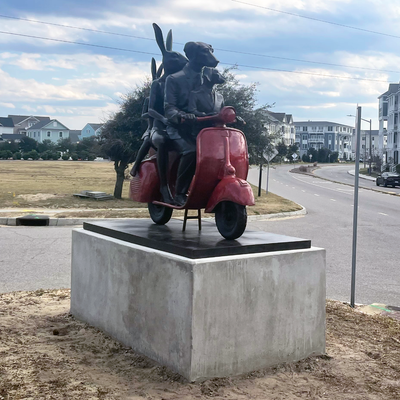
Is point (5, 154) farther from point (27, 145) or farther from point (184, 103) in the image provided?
point (184, 103)

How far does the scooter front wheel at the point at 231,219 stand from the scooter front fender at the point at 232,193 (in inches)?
4.0

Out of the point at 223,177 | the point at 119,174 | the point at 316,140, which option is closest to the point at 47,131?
the point at 316,140

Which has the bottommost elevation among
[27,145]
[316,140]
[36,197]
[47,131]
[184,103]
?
[36,197]

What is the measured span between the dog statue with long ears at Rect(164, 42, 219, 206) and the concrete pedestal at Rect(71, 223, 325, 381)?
92 centimetres

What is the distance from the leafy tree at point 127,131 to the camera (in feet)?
59.0

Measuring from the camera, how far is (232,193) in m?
4.59

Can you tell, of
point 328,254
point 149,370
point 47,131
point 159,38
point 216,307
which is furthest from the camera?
→ point 47,131

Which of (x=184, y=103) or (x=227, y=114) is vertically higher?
(x=184, y=103)

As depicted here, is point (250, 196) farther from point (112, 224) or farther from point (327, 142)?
point (327, 142)

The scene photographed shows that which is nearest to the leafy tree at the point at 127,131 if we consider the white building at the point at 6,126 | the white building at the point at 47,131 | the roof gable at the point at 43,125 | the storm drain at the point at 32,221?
the storm drain at the point at 32,221

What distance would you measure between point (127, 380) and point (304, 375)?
4.44ft

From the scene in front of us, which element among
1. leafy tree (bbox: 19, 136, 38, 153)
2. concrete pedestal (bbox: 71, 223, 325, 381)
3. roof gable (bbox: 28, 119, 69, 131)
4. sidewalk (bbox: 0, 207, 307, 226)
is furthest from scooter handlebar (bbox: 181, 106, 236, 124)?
roof gable (bbox: 28, 119, 69, 131)

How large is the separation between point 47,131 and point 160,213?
12091 cm

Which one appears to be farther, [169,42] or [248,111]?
[248,111]
